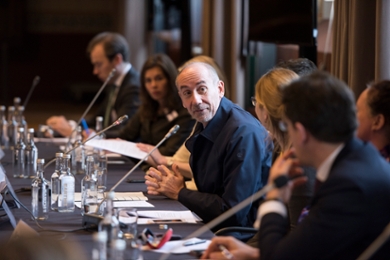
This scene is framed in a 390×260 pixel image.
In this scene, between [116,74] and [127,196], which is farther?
[116,74]

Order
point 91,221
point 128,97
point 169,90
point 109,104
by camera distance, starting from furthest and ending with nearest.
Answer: point 109,104 → point 128,97 → point 169,90 → point 91,221

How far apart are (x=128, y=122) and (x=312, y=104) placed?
3277 mm

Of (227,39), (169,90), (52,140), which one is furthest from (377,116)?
(227,39)

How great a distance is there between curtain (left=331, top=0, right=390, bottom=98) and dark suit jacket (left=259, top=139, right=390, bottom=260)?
1182mm

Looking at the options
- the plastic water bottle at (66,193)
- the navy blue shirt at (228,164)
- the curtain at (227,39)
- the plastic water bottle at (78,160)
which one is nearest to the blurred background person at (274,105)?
the navy blue shirt at (228,164)

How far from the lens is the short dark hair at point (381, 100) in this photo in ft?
7.04

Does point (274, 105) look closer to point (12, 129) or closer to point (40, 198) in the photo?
point (40, 198)

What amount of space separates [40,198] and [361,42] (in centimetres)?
155

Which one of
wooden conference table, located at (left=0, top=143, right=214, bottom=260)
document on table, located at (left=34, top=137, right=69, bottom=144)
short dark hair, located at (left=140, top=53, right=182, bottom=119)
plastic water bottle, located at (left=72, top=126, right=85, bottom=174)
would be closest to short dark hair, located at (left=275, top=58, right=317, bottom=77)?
wooden conference table, located at (left=0, top=143, right=214, bottom=260)

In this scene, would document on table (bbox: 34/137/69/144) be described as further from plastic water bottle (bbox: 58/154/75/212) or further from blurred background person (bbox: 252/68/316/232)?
blurred background person (bbox: 252/68/316/232)

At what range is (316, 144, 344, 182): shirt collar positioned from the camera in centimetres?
178

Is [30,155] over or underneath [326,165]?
underneath

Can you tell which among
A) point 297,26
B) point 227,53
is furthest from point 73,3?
point 297,26

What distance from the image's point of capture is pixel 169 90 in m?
4.36
